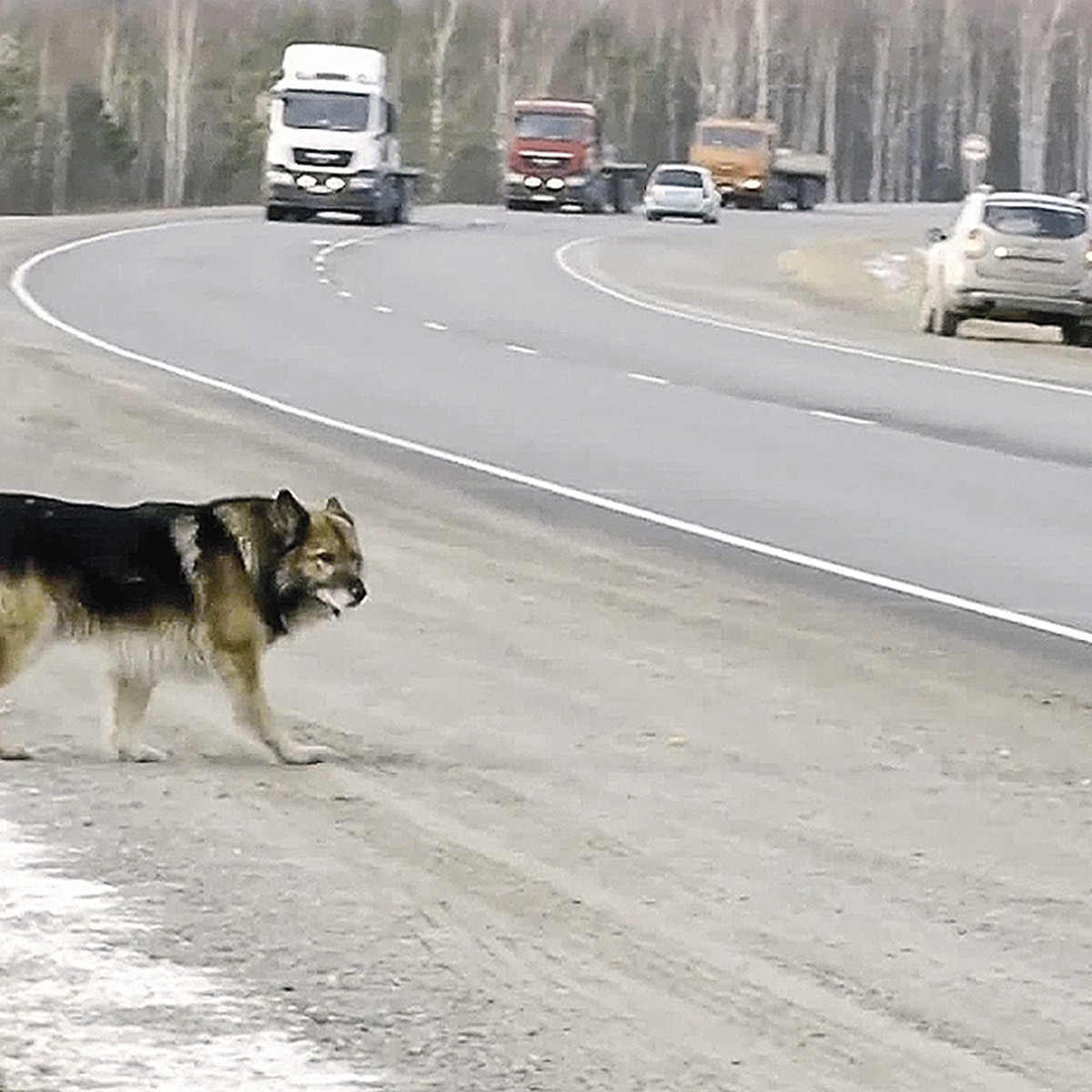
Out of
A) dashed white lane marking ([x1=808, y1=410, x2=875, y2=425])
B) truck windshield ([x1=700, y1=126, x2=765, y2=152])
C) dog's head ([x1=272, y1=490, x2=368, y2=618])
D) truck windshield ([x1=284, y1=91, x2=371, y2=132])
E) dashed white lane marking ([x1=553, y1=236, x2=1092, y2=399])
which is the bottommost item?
dashed white lane marking ([x1=553, y1=236, x2=1092, y2=399])

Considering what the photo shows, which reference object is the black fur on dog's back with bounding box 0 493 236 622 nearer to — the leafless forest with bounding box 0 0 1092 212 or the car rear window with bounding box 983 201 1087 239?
the car rear window with bounding box 983 201 1087 239

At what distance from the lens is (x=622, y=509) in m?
16.2

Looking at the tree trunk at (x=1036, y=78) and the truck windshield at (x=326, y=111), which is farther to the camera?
the tree trunk at (x=1036, y=78)

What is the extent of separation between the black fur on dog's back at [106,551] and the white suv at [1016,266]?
24838 mm

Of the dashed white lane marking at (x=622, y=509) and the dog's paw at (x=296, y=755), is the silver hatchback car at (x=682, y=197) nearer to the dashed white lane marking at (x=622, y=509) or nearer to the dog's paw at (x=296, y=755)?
the dashed white lane marking at (x=622, y=509)

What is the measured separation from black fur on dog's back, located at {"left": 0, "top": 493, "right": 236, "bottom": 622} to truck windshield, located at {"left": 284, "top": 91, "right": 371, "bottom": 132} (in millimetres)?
48532

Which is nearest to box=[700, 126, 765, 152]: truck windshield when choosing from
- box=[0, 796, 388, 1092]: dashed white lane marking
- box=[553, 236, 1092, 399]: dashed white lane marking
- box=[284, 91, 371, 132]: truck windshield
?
box=[284, 91, 371, 132]: truck windshield

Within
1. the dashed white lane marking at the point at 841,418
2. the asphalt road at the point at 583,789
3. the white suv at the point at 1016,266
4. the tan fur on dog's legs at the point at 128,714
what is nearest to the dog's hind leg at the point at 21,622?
the tan fur on dog's legs at the point at 128,714

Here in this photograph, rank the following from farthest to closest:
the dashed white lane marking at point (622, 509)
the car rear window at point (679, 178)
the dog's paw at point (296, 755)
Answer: the car rear window at point (679, 178)
the dashed white lane marking at point (622, 509)
the dog's paw at point (296, 755)

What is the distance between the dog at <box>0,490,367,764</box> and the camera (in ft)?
28.3

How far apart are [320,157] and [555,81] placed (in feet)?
289

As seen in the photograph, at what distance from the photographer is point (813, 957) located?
6648mm

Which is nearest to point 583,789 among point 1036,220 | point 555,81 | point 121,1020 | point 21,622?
point 21,622

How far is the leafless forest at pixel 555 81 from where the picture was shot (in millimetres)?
115312
